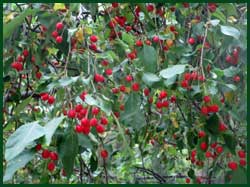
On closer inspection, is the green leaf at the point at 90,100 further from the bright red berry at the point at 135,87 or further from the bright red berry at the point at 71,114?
the bright red berry at the point at 135,87

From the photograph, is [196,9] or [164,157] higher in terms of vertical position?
[196,9]

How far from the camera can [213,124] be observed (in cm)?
162

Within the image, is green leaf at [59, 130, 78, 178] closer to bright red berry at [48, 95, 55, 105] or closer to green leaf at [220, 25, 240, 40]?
bright red berry at [48, 95, 55, 105]

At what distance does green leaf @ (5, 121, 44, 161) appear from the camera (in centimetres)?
101

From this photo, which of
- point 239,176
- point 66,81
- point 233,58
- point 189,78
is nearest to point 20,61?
point 66,81

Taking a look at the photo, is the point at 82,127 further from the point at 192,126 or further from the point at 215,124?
the point at 192,126

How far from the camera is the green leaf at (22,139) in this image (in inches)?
39.9

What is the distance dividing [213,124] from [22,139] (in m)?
0.81

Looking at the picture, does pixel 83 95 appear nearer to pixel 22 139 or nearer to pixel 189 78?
pixel 22 139

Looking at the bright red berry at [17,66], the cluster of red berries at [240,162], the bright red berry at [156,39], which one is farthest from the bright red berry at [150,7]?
the cluster of red berries at [240,162]

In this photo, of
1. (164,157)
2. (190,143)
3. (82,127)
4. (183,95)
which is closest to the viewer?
(82,127)

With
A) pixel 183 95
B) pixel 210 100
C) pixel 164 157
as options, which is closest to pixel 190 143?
pixel 183 95

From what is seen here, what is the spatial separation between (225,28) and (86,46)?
20.0 inches

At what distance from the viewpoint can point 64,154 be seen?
3.84 feet
